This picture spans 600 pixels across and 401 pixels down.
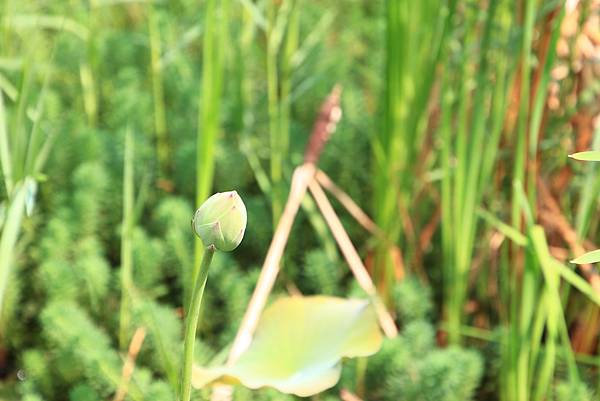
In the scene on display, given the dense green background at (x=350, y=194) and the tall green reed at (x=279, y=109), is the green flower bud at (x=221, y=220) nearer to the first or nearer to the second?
the dense green background at (x=350, y=194)

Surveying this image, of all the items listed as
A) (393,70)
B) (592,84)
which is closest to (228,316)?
(393,70)

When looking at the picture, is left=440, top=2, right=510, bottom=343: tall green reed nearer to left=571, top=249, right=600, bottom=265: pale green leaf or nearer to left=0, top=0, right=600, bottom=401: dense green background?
left=0, top=0, right=600, bottom=401: dense green background

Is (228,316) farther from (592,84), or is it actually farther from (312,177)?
(592,84)

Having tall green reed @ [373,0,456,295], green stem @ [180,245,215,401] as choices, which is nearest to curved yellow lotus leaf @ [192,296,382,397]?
green stem @ [180,245,215,401]

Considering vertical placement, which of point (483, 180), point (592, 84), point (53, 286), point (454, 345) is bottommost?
point (454, 345)

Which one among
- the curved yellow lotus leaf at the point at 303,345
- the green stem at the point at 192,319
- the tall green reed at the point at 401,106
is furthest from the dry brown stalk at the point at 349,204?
the green stem at the point at 192,319

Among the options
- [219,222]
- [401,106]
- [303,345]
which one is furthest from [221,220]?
[401,106]

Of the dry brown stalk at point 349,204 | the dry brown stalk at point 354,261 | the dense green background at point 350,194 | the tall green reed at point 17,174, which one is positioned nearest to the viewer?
the tall green reed at point 17,174
